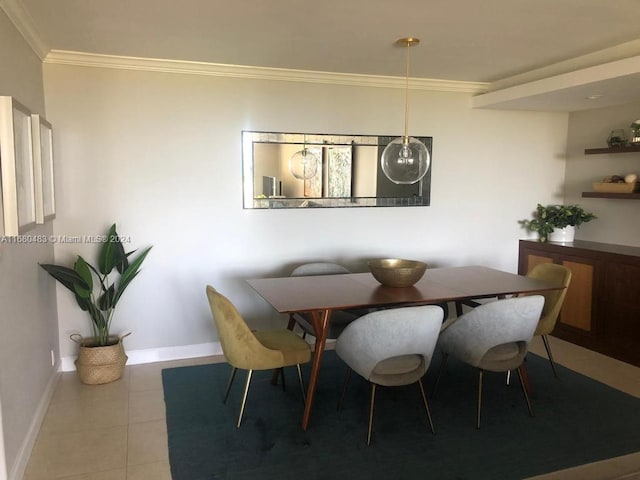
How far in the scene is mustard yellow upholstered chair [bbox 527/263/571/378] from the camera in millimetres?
3322

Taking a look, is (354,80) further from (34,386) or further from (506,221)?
(34,386)

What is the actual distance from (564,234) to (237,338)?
342 cm

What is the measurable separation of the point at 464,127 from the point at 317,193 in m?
1.55

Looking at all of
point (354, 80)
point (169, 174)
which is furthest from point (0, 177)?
point (354, 80)

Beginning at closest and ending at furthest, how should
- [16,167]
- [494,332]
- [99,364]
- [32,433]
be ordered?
[16,167] < [32,433] < [494,332] < [99,364]

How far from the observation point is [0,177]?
2.23 meters

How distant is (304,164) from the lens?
4062 mm

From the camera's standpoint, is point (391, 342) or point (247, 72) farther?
point (247, 72)

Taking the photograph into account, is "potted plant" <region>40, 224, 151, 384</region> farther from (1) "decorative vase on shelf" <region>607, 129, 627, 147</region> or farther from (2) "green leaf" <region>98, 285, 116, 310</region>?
(1) "decorative vase on shelf" <region>607, 129, 627, 147</region>

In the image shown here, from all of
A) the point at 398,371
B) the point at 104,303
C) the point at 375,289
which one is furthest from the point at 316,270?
the point at 104,303

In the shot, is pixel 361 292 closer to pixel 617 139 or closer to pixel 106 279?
pixel 106 279

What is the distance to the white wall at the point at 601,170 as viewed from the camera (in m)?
4.28

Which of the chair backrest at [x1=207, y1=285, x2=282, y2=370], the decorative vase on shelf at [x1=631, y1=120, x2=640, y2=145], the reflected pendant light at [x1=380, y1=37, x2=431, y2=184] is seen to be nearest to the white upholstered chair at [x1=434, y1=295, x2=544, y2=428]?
the reflected pendant light at [x1=380, y1=37, x2=431, y2=184]

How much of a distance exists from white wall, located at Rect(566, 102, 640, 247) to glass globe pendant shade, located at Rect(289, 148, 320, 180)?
8.58 feet
